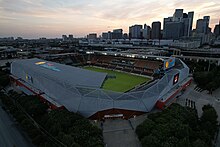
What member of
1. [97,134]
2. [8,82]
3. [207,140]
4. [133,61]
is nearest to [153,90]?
[207,140]

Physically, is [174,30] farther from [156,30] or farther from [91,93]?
[91,93]

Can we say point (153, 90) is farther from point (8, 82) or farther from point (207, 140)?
point (8, 82)

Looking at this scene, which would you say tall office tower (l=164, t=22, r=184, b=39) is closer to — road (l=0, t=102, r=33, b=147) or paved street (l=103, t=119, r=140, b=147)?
paved street (l=103, t=119, r=140, b=147)

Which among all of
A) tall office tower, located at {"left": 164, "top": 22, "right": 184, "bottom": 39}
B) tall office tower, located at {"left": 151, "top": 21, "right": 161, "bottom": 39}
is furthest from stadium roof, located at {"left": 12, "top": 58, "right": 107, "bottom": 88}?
tall office tower, located at {"left": 151, "top": 21, "right": 161, "bottom": 39}

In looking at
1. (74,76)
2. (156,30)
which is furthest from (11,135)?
(156,30)

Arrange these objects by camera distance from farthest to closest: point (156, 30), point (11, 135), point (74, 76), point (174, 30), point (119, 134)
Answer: point (156, 30) < point (174, 30) < point (74, 76) < point (11, 135) < point (119, 134)
